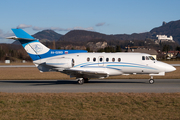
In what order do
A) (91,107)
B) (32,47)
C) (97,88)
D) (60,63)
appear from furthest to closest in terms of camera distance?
(32,47)
(60,63)
(97,88)
(91,107)

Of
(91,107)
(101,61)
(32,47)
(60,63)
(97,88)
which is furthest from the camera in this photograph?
(32,47)

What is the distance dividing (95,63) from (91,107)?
36.6ft

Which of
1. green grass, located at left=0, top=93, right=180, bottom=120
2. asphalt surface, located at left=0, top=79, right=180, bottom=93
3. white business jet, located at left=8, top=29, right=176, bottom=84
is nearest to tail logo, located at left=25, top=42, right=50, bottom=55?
white business jet, located at left=8, top=29, right=176, bottom=84

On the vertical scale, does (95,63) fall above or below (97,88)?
above

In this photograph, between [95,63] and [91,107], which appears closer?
[91,107]

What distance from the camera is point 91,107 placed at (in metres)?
11.1

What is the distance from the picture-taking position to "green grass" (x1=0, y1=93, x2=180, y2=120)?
9.55 m

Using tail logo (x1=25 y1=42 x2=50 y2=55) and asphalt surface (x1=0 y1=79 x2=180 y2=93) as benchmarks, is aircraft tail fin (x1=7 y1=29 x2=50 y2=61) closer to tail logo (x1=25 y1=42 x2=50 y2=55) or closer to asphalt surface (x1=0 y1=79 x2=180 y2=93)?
tail logo (x1=25 y1=42 x2=50 y2=55)

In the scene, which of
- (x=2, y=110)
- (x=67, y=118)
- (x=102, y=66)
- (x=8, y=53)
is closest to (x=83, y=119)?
(x=67, y=118)

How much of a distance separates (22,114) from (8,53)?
150 meters

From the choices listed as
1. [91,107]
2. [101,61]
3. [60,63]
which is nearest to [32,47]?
[60,63]

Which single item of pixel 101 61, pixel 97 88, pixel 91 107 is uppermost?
pixel 101 61

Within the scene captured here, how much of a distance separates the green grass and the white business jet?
8.15 metres

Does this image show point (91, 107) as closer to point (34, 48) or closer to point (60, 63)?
point (60, 63)
